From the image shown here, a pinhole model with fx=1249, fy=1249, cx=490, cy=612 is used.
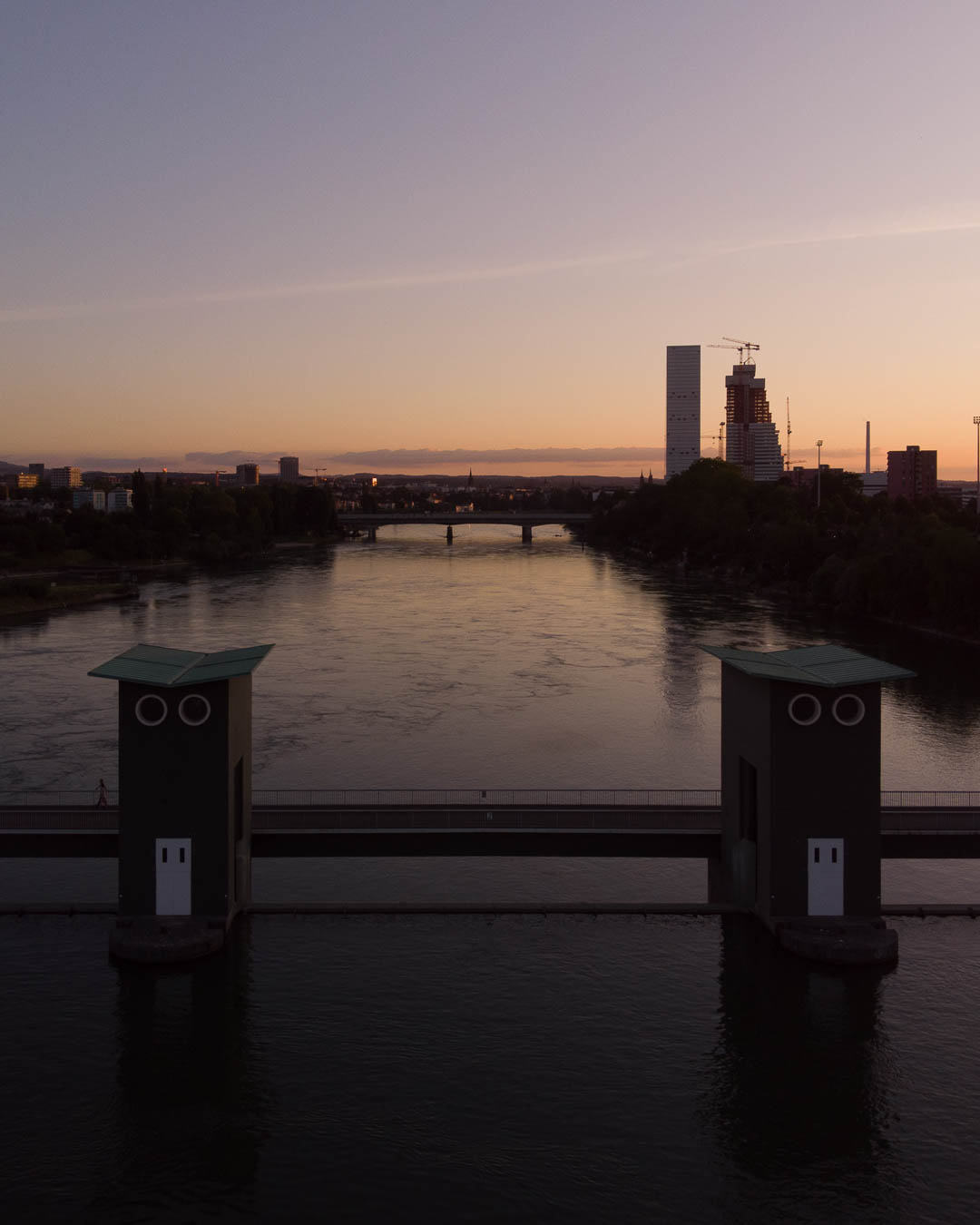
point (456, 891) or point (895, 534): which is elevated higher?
point (895, 534)

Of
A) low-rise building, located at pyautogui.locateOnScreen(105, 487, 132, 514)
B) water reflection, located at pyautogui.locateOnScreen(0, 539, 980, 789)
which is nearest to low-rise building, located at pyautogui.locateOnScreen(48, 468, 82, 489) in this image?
low-rise building, located at pyautogui.locateOnScreen(105, 487, 132, 514)

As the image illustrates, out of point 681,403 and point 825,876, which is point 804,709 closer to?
point 825,876

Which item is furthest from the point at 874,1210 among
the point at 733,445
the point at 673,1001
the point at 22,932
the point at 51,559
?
the point at 733,445

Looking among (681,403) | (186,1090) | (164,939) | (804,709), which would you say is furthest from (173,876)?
(681,403)

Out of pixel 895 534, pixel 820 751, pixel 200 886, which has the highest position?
pixel 895 534

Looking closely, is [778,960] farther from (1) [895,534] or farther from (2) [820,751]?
(1) [895,534]
